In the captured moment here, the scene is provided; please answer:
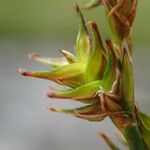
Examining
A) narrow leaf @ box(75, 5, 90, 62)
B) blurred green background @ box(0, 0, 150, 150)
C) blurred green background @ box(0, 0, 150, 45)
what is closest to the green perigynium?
narrow leaf @ box(75, 5, 90, 62)

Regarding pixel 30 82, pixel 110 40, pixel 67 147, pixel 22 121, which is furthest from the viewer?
pixel 30 82

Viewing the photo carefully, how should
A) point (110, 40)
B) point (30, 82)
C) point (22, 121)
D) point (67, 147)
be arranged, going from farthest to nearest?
point (30, 82) → point (22, 121) → point (67, 147) → point (110, 40)

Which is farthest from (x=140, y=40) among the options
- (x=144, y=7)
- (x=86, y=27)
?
(x=86, y=27)

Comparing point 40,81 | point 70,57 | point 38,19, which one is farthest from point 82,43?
point 38,19

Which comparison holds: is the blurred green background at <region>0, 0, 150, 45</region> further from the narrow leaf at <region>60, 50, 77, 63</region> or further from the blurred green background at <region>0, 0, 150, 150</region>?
the narrow leaf at <region>60, 50, 77, 63</region>

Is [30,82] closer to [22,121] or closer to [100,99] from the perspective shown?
[22,121]

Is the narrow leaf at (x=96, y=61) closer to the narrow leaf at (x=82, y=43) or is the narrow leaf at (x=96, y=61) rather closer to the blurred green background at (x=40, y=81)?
the narrow leaf at (x=82, y=43)

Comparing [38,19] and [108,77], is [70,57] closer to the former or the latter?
[108,77]

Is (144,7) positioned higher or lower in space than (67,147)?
higher
